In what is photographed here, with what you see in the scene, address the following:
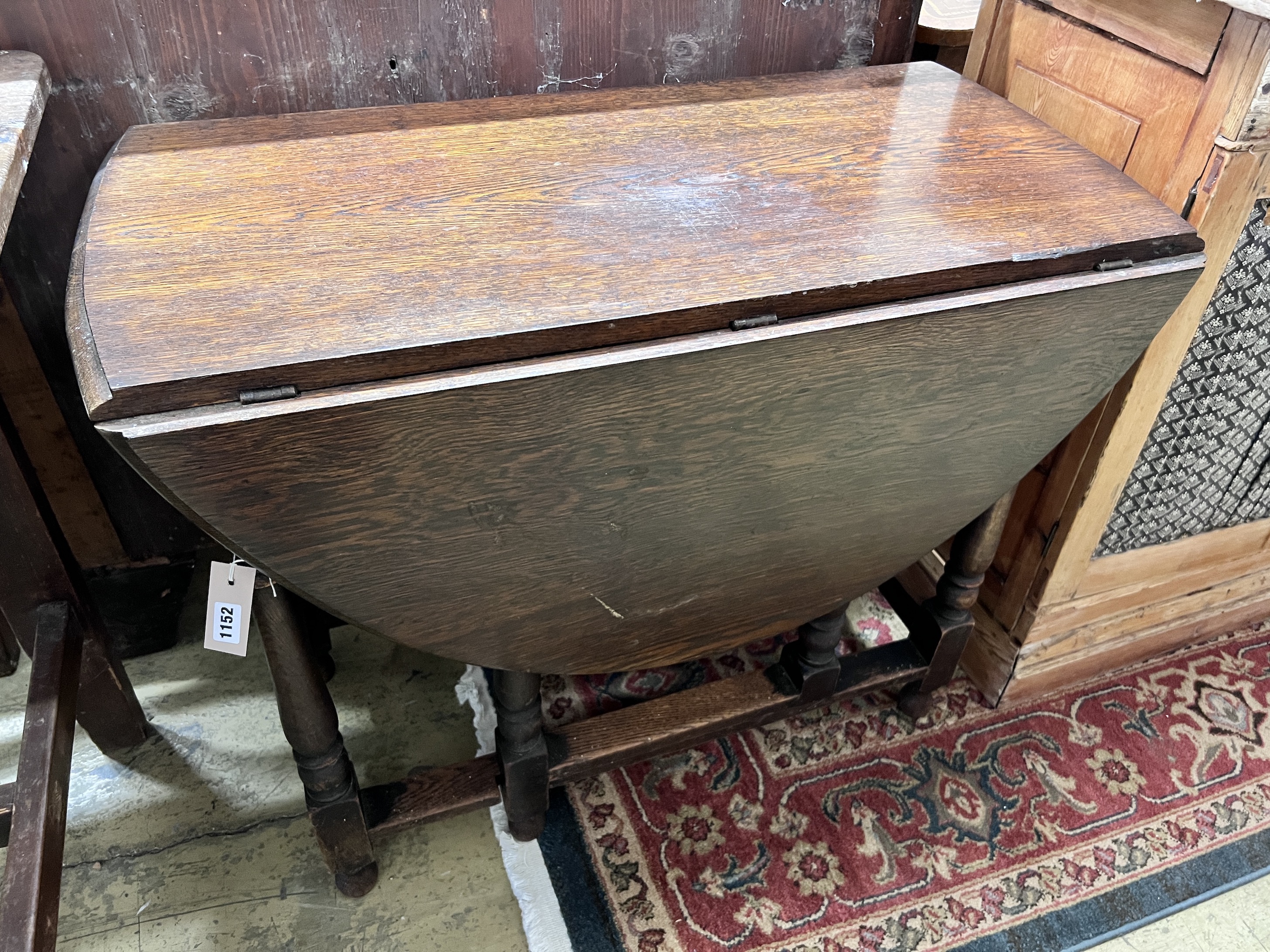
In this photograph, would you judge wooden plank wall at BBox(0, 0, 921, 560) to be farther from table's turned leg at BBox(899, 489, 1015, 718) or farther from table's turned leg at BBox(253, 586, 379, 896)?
table's turned leg at BBox(899, 489, 1015, 718)

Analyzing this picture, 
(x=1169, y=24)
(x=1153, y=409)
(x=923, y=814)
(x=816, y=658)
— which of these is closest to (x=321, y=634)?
(x=816, y=658)

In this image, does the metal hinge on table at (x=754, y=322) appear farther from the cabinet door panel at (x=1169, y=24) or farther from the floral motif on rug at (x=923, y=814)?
the floral motif on rug at (x=923, y=814)

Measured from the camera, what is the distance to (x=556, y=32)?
119cm

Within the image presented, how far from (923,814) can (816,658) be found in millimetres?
275

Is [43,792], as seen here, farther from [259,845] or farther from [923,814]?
[923,814]

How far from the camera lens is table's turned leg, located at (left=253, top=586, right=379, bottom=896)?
0.97 meters

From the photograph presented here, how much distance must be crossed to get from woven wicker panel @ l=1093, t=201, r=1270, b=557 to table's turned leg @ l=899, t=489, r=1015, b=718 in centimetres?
18

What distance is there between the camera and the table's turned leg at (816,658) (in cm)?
125

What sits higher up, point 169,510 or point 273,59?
point 273,59

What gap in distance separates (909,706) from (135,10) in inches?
53.2

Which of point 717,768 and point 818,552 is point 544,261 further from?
point 717,768

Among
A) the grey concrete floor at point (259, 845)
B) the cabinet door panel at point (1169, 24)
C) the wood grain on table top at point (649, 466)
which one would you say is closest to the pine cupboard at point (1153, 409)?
the cabinet door panel at point (1169, 24)

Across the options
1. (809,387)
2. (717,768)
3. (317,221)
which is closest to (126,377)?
(317,221)

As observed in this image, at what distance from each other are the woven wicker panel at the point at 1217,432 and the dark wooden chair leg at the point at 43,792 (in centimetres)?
135
